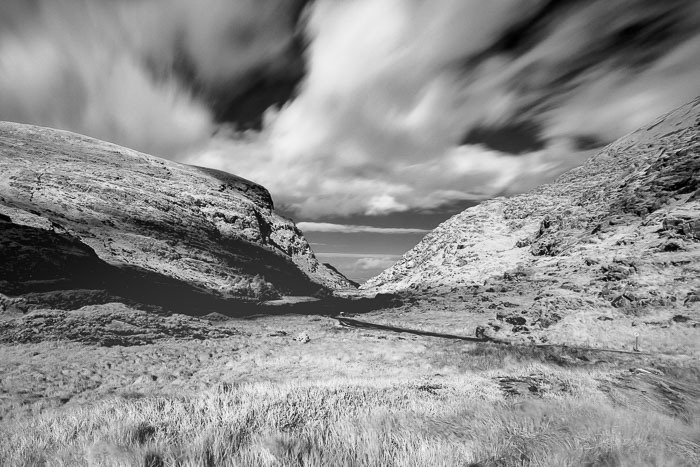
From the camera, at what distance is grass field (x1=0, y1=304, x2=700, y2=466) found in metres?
3.06

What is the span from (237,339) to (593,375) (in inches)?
683

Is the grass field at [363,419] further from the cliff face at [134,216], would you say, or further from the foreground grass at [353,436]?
the cliff face at [134,216]

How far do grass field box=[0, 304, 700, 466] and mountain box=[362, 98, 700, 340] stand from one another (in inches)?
469

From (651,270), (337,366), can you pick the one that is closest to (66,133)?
(337,366)

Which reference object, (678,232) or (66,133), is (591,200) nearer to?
(678,232)

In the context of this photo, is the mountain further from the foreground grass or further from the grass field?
the foreground grass

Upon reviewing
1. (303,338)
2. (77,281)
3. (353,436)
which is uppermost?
(77,281)

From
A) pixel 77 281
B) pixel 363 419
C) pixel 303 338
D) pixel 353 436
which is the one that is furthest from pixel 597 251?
pixel 77 281

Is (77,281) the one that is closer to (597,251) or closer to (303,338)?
(303,338)

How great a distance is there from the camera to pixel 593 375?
970cm

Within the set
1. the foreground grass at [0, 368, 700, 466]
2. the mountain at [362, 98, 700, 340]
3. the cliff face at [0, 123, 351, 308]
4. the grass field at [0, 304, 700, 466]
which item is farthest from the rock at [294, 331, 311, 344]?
the mountain at [362, 98, 700, 340]

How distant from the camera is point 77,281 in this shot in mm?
18891

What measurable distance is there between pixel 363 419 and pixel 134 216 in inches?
1123

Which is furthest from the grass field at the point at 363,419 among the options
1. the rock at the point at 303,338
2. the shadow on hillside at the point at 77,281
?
the rock at the point at 303,338
